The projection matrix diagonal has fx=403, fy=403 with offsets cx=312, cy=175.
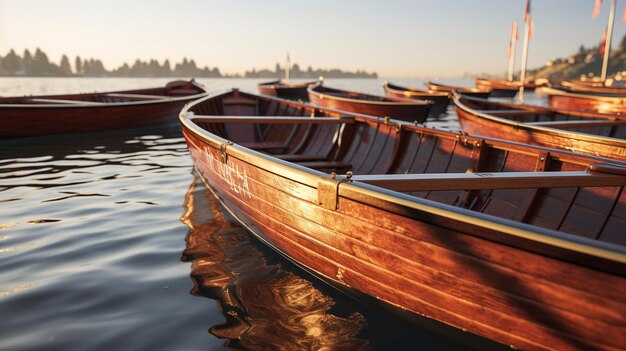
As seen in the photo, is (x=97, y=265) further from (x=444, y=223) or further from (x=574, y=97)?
(x=574, y=97)

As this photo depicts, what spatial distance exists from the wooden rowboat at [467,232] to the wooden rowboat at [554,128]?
3.21m

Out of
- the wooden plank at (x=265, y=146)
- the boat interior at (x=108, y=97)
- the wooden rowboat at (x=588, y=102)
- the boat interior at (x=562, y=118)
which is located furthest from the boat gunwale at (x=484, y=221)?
the wooden rowboat at (x=588, y=102)

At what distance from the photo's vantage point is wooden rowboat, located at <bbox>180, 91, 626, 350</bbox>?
2.56 metres

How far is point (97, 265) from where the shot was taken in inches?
206

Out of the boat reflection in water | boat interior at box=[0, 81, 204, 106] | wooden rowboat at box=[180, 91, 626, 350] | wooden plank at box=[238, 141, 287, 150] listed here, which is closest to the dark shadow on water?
the boat reflection in water

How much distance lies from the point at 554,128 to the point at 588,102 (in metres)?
12.8

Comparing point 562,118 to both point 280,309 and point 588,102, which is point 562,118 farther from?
point 280,309

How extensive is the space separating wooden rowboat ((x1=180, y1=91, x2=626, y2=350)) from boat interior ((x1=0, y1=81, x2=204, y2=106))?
493 inches

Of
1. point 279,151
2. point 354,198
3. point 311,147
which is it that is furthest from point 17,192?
point 354,198

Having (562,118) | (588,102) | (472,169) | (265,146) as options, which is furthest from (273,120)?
(588,102)

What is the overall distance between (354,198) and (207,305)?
6.90 ft

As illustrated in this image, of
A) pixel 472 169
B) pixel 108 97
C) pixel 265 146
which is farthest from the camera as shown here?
pixel 108 97

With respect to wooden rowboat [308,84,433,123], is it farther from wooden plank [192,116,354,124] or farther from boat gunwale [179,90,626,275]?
boat gunwale [179,90,626,275]

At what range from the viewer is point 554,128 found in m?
9.27
